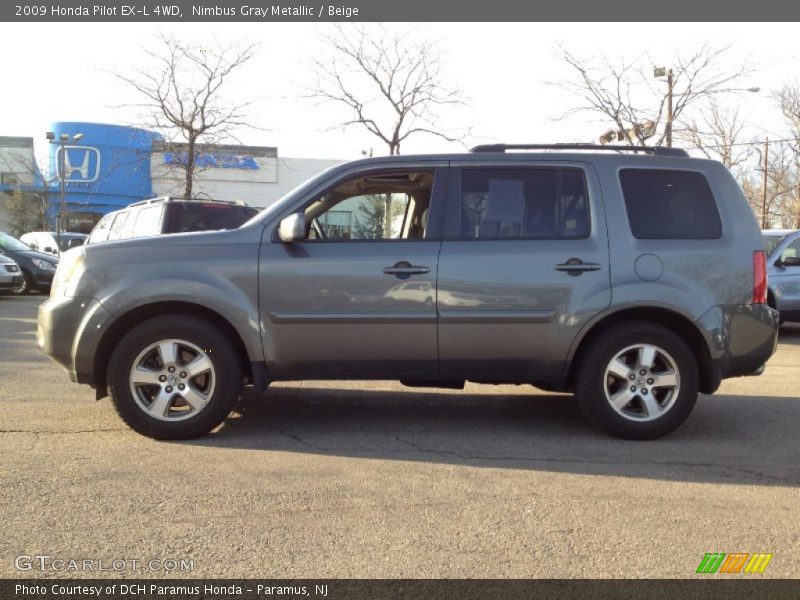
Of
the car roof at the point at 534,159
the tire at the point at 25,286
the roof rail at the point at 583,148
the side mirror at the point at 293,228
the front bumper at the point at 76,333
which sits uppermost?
the roof rail at the point at 583,148

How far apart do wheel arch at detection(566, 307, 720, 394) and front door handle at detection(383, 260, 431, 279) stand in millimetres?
1190

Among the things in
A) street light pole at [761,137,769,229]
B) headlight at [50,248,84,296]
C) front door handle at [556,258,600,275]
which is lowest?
headlight at [50,248,84,296]

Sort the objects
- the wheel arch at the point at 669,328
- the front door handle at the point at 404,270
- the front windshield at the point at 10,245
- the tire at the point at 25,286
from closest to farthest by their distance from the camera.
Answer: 1. the front door handle at the point at 404,270
2. the wheel arch at the point at 669,328
3. the tire at the point at 25,286
4. the front windshield at the point at 10,245

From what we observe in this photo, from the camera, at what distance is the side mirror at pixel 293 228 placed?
4.80 m

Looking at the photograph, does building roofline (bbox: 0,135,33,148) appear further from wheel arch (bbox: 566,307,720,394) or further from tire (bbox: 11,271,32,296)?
wheel arch (bbox: 566,307,720,394)

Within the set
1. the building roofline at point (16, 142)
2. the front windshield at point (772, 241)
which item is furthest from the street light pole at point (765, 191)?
the building roofline at point (16, 142)

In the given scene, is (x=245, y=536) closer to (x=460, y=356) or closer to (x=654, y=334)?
(x=460, y=356)

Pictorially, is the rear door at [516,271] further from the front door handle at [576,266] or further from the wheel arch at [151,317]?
the wheel arch at [151,317]

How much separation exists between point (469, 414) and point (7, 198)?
45508 mm

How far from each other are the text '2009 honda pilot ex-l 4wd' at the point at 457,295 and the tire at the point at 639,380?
0.01 m

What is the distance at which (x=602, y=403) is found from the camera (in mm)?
4996

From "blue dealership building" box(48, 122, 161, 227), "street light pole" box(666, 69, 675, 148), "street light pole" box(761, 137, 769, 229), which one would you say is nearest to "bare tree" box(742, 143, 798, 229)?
"street light pole" box(761, 137, 769, 229)

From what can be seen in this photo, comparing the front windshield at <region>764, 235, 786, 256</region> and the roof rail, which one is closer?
the roof rail

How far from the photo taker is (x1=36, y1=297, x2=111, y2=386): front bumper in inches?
190
